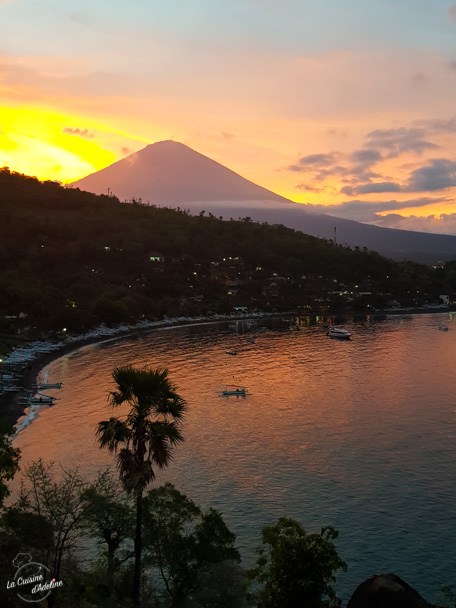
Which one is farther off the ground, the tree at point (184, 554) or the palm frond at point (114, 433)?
the palm frond at point (114, 433)

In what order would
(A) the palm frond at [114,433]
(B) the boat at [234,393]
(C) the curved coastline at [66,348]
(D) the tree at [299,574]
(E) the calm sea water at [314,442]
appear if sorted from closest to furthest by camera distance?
1. (D) the tree at [299,574]
2. (A) the palm frond at [114,433]
3. (E) the calm sea water at [314,442]
4. (C) the curved coastline at [66,348]
5. (B) the boat at [234,393]

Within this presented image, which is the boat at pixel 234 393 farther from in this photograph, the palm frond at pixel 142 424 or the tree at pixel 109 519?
the palm frond at pixel 142 424

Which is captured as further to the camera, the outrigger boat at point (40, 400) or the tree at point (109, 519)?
the outrigger boat at point (40, 400)

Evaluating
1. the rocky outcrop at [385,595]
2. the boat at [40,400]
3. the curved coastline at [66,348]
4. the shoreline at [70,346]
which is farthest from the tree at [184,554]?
the boat at [40,400]

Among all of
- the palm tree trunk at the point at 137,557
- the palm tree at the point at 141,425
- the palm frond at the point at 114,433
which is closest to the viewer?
the palm frond at the point at 114,433

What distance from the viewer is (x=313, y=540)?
51.8 ft

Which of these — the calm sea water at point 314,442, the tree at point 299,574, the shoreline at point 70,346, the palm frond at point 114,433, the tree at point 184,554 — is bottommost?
the calm sea water at point 314,442

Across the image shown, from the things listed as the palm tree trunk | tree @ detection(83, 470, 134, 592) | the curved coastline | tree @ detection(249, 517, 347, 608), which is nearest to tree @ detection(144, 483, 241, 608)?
tree @ detection(83, 470, 134, 592)

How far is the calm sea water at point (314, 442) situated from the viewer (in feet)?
110

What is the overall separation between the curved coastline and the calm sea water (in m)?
2.53

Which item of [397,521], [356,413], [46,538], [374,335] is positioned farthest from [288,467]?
[374,335]

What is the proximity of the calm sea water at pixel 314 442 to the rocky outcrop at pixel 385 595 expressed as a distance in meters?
15.4

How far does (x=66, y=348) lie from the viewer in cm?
10169

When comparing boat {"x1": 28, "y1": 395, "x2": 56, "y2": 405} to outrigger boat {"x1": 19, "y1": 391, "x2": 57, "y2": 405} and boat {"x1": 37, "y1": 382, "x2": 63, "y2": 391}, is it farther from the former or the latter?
boat {"x1": 37, "y1": 382, "x2": 63, "y2": 391}
